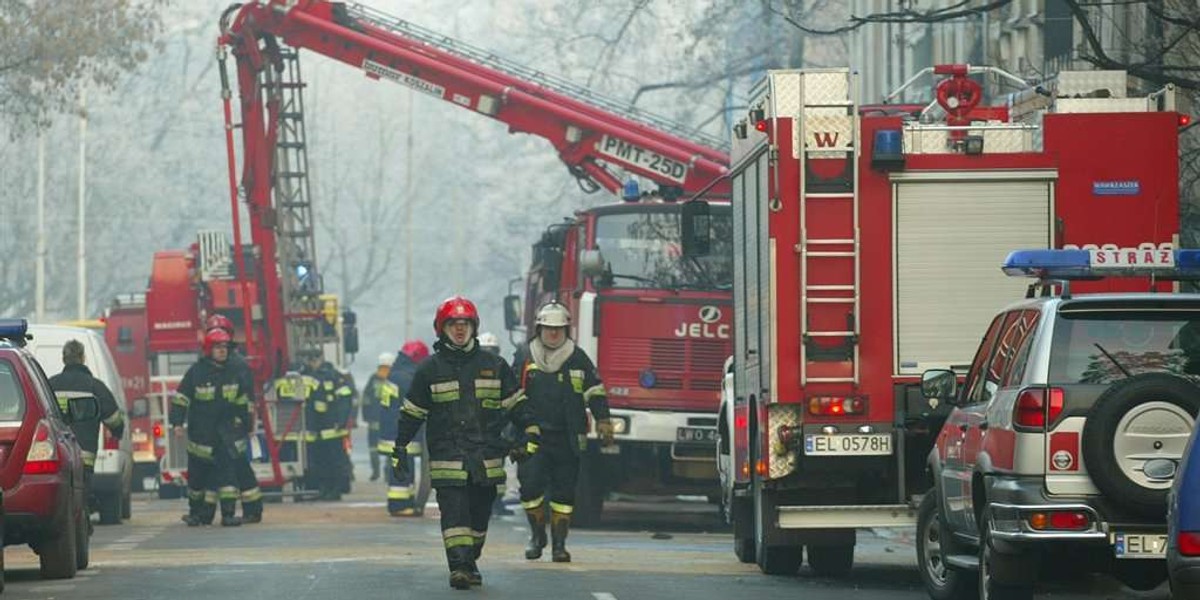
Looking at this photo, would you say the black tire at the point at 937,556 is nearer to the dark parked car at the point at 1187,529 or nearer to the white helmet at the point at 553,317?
the dark parked car at the point at 1187,529

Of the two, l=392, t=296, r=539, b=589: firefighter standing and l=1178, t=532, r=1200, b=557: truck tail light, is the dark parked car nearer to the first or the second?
l=1178, t=532, r=1200, b=557: truck tail light

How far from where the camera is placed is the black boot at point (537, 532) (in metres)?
17.3

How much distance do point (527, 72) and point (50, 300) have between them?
47885 millimetres

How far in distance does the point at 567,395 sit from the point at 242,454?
225 inches

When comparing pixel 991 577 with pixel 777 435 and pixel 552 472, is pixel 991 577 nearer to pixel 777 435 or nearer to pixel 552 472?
pixel 777 435

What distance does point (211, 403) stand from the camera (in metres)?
22.8

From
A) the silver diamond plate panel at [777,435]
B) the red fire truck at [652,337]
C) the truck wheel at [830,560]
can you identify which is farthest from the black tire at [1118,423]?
the red fire truck at [652,337]

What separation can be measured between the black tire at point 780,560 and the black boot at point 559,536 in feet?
4.87

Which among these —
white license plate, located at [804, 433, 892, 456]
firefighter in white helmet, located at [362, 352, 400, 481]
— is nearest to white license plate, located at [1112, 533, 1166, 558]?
white license plate, located at [804, 433, 892, 456]

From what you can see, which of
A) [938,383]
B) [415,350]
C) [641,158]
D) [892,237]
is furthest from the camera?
[415,350]

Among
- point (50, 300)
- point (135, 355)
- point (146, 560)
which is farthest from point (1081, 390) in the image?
point (50, 300)

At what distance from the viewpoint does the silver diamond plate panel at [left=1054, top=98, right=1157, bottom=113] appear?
49.3 feet

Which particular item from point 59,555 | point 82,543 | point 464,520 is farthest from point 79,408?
point 464,520

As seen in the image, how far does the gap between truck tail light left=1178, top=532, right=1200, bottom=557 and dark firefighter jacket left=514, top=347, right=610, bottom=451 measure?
29.6ft
